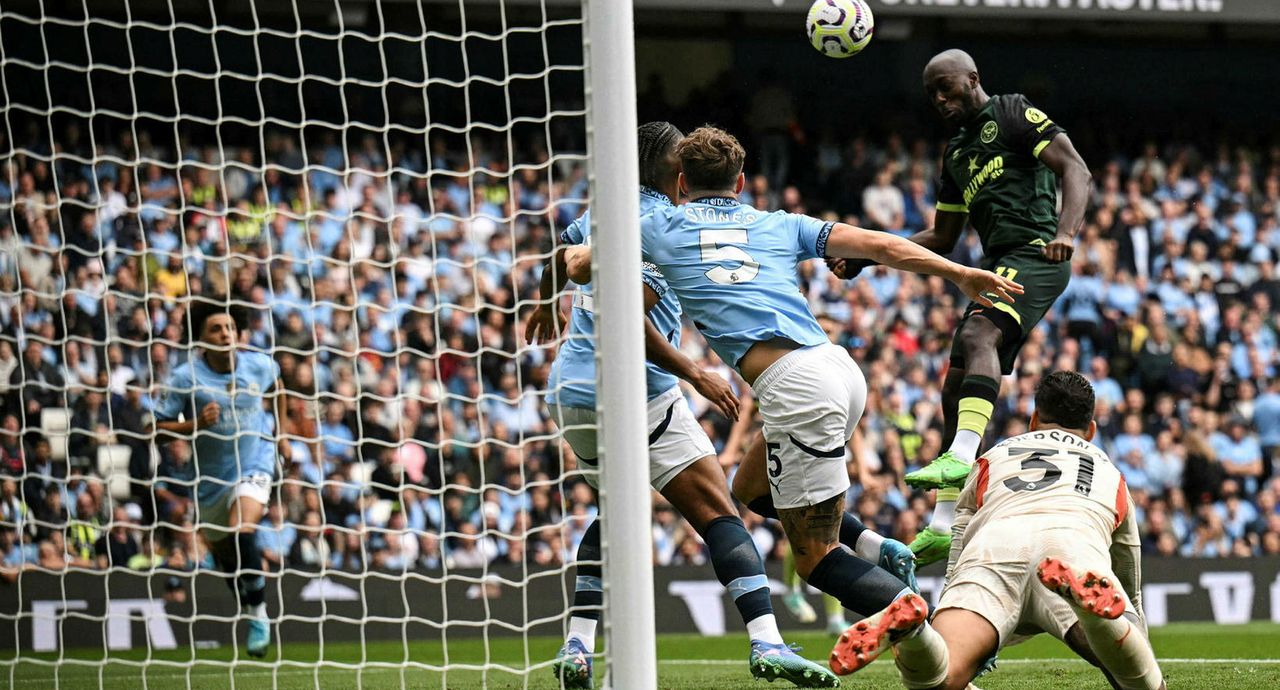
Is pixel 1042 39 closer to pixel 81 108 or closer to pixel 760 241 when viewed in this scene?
pixel 81 108

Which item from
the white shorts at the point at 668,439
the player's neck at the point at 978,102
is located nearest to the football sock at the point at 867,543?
the white shorts at the point at 668,439

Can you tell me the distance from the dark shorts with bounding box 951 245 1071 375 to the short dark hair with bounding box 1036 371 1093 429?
148 cm

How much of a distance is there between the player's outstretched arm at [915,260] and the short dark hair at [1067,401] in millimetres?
388

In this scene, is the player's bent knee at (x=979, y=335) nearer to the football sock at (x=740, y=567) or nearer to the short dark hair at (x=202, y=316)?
the football sock at (x=740, y=567)

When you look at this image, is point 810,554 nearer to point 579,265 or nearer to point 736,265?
point 736,265

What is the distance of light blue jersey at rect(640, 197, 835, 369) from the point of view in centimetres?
581

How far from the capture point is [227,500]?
9.17 m

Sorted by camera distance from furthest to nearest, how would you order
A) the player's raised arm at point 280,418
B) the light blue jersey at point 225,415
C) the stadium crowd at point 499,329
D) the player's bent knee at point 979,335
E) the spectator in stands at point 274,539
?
the spectator in stands at point 274,539 → the stadium crowd at point 499,329 → the light blue jersey at point 225,415 → the player's raised arm at point 280,418 → the player's bent knee at point 979,335

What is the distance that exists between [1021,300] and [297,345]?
7.41m

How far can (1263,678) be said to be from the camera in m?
6.55

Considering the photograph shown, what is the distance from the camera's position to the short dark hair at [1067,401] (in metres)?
5.46

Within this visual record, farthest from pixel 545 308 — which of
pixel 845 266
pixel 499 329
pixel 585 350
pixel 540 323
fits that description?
pixel 499 329

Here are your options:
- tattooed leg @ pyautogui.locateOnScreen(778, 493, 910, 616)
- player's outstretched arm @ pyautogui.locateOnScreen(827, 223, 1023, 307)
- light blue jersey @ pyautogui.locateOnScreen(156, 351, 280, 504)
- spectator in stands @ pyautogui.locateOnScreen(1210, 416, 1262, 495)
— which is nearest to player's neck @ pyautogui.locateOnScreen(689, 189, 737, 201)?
player's outstretched arm @ pyautogui.locateOnScreen(827, 223, 1023, 307)

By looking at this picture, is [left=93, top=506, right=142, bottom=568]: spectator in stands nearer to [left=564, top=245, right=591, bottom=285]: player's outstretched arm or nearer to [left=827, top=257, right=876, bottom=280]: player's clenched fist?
[left=564, top=245, right=591, bottom=285]: player's outstretched arm
